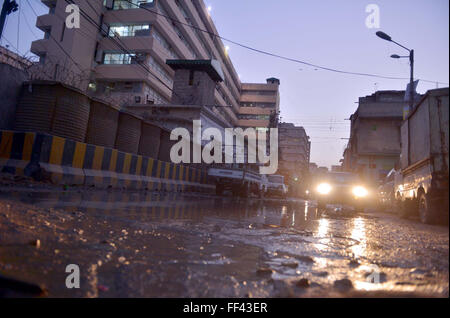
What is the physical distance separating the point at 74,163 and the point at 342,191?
10.5m

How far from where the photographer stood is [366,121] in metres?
35.1

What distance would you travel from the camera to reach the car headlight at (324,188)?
40.3 feet

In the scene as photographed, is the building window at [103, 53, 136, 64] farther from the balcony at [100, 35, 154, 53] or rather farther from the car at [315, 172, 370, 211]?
the car at [315, 172, 370, 211]

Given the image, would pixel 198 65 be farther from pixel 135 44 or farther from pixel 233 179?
pixel 233 179

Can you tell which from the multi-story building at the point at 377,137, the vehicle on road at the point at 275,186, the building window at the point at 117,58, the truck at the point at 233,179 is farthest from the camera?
the building window at the point at 117,58

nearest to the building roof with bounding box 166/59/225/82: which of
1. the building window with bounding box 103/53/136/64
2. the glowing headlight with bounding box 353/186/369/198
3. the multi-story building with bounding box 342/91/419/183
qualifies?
the building window with bounding box 103/53/136/64

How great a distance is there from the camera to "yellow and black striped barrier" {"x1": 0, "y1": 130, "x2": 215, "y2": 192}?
339 inches

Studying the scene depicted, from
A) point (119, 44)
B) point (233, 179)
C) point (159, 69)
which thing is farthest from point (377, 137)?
point (119, 44)

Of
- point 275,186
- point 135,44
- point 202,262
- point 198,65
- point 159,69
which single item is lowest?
point 202,262

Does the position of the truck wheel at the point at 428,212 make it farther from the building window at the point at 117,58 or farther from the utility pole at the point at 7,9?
the building window at the point at 117,58

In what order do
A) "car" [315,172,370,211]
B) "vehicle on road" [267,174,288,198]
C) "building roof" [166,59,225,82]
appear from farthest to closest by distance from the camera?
"building roof" [166,59,225,82] < "vehicle on road" [267,174,288,198] < "car" [315,172,370,211]

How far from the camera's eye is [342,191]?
12.1 metres

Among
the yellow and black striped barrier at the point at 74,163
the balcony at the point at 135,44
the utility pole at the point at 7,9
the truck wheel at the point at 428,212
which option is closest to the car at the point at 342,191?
the yellow and black striped barrier at the point at 74,163
